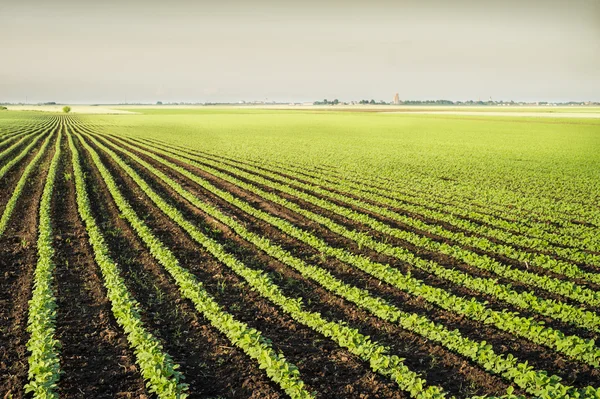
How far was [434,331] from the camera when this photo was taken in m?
8.43

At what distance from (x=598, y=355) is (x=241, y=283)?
24.3 feet

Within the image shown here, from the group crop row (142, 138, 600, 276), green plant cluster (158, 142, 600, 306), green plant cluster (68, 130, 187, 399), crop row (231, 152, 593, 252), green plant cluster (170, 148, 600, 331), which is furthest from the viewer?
crop row (231, 152, 593, 252)

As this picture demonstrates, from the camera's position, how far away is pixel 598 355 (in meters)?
7.57

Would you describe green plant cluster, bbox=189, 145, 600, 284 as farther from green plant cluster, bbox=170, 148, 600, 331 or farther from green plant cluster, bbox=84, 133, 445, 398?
green plant cluster, bbox=84, 133, 445, 398

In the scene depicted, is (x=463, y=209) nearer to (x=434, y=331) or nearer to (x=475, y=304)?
(x=475, y=304)

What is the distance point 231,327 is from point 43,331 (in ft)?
11.6

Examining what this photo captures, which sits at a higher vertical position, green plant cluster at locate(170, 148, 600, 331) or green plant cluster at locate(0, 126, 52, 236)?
green plant cluster at locate(0, 126, 52, 236)

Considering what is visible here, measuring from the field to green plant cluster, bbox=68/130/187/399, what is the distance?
0.05m

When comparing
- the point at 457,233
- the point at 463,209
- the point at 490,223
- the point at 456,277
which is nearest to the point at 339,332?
the point at 456,277

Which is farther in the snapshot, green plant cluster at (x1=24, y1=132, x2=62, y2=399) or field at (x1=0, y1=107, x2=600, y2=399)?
field at (x1=0, y1=107, x2=600, y2=399)

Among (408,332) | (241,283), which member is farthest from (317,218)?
(408,332)

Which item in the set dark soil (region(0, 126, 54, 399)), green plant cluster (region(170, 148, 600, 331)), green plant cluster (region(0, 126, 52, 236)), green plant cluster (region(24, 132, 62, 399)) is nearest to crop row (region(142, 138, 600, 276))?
green plant cluster (region(170, 148, 600, 331))

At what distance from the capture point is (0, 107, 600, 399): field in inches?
286

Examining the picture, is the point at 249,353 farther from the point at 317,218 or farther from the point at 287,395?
the point at 317,218
